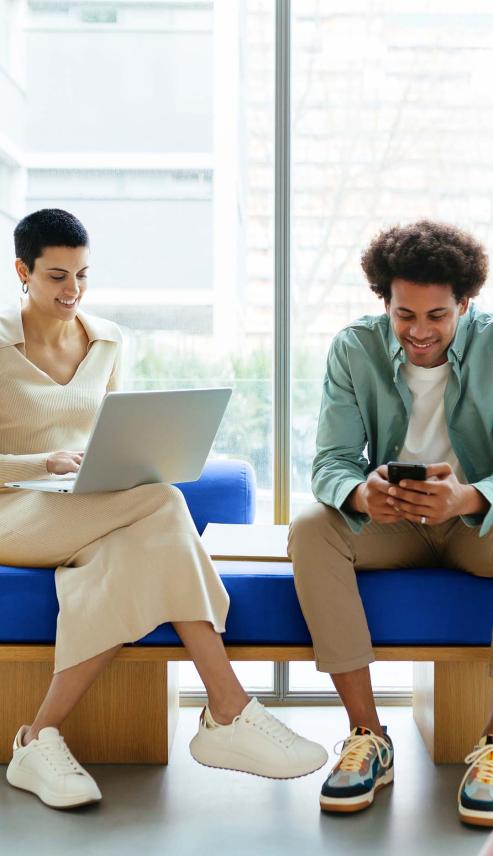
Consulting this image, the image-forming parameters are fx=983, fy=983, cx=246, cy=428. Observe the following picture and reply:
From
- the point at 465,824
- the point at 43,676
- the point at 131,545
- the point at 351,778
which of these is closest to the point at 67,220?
the point at 131,545

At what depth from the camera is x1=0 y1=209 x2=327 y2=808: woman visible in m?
2.12

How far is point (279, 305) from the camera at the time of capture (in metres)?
3.21

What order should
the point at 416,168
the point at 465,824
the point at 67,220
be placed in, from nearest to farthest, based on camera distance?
the point at 465,824, the point at 67,220, the point at 416,168

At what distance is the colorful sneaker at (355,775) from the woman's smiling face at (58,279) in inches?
51.8

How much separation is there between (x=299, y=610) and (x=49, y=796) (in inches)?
26.9

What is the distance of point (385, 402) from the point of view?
8.01 ft

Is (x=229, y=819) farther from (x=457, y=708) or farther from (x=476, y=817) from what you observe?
(x=457, y=708)

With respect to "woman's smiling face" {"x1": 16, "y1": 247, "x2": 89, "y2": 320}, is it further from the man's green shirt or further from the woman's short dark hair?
the man's green shirt

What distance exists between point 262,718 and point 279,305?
4.92 ft

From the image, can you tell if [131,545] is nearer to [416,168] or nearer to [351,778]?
[351,778]

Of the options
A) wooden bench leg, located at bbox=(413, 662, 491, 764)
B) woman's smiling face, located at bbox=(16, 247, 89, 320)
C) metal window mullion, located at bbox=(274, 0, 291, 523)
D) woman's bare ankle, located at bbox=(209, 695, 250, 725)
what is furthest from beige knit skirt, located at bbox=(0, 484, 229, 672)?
metal window mullion, located at bbox=(274, 0, 291, 523)

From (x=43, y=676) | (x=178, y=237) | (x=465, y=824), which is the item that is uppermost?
(x=178, y=237)

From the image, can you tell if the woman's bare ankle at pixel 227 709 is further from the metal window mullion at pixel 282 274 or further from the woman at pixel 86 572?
the metal window mullion at pixel 282 274

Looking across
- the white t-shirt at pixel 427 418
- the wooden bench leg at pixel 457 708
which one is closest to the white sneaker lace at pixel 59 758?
the wooden bench leg at pixel 457 708
